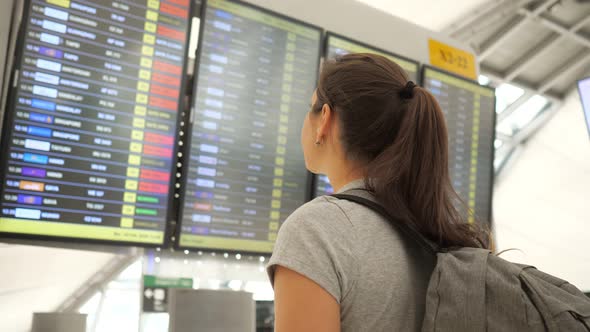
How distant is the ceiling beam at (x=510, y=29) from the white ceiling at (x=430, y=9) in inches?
47.0

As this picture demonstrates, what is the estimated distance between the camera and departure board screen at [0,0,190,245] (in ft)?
6.89

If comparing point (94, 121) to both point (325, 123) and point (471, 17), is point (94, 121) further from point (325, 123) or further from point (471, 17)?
point (471, 17)

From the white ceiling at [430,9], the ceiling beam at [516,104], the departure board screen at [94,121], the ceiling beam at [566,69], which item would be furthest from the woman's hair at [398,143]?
the ceiling beam at [566,69]

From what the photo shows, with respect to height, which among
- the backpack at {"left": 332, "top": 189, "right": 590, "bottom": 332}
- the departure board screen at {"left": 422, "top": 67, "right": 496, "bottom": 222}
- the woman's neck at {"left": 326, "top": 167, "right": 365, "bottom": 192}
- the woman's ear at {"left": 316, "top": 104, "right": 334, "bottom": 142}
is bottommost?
the backpack at {"left": 332, "top": 189, "right": 590, "bottom": 332}

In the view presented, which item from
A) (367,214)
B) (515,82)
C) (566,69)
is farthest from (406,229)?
(566,69)

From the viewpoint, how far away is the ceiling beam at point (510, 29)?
817cm

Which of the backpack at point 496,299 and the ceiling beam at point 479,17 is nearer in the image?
the backpack at point 496,299

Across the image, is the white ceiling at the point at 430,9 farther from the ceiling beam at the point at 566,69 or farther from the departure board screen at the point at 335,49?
the departure board screen at the point at 335,49

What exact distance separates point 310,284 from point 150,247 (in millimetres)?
1334

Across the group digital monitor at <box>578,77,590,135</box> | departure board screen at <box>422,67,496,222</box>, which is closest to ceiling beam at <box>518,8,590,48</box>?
digital monitor at <box>578,77,590,135</box>

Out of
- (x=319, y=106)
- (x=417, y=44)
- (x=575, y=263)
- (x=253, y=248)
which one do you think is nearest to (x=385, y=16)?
(x=417, y=44)

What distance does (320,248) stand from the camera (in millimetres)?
1164

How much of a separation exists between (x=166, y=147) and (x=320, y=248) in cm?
139

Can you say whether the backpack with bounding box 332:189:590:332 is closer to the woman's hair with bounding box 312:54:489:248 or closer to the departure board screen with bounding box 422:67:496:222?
the woman's hair with bounding box 312:54:489:248
